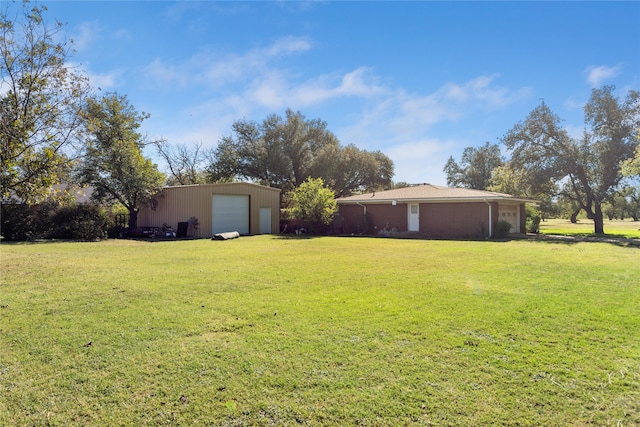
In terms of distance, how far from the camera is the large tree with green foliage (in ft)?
105

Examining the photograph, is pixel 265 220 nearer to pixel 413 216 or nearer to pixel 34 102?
pixel 413 216

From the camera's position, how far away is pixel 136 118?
24281 mm

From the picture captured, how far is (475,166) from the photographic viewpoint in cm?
4809

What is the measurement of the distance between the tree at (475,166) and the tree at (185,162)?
1320 inches

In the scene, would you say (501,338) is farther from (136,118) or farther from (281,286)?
(136,118)

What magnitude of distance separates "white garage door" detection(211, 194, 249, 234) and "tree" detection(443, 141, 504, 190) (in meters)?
35.1

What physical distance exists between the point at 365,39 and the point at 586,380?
37.4ft

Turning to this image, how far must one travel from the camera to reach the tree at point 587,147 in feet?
72.1

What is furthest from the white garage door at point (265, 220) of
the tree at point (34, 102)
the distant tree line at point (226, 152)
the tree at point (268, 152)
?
the tree at point (34, 102)

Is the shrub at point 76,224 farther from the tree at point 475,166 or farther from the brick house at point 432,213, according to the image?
the tree at point 475,166

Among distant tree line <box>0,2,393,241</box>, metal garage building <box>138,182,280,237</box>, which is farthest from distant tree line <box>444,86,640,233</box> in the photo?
metal garage building <box>138,182,280,237</box>

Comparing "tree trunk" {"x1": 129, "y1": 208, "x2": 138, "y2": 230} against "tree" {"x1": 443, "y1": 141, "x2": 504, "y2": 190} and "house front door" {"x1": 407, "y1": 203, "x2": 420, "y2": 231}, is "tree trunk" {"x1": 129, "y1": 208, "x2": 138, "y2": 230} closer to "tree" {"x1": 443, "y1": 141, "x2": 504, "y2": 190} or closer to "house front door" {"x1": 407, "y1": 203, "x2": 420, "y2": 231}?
"house front door" {"x1": 407, "y1": 203, "x2": 420, "y2": 231}

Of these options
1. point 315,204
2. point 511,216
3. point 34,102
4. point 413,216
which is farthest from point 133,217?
point 511,216

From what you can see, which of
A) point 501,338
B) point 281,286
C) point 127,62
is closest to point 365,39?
point 127,62
